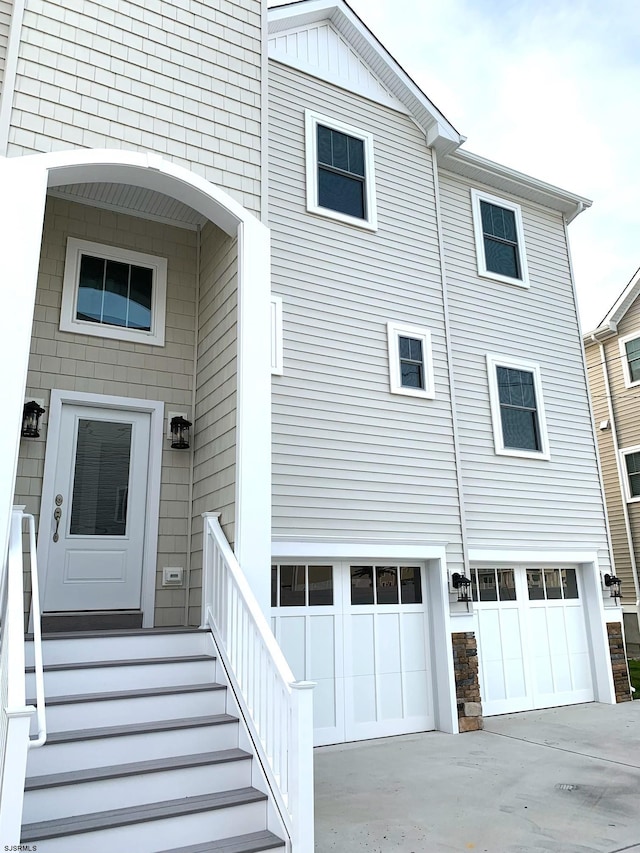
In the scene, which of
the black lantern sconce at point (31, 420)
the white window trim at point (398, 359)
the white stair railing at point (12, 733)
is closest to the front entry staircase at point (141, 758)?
the white stair railing at point (12, 733)

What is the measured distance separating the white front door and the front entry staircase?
1.23m

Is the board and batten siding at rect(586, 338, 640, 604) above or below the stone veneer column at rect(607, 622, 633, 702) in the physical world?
above

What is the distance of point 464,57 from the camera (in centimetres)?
1393

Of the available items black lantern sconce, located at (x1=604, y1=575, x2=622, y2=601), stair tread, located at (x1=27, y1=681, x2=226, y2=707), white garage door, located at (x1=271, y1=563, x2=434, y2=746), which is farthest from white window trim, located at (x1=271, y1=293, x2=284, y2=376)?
black lantern sconce, located at (x1=604, y1=575, x2=622, y2=601)

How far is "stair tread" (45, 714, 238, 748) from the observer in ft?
10.5

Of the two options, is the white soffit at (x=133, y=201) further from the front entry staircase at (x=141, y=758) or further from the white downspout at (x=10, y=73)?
the front entry staircase at (x=141, y=758)

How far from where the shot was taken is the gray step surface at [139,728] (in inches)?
126

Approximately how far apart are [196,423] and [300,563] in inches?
69.6

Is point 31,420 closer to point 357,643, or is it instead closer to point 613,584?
point 357,643

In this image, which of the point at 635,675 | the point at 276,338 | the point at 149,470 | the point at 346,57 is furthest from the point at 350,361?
the point at 635,675

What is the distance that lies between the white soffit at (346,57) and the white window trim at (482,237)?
2.99 feet

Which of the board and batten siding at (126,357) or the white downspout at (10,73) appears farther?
the board and batten siding at (126,357)

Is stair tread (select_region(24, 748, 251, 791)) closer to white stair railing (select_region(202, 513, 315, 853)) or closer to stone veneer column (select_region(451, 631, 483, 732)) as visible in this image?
white stair railing (select_region(202, 513, 315, 853))

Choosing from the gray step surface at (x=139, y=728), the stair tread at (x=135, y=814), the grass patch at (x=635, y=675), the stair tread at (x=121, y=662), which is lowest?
the grass patch at (x=635, y=675)
